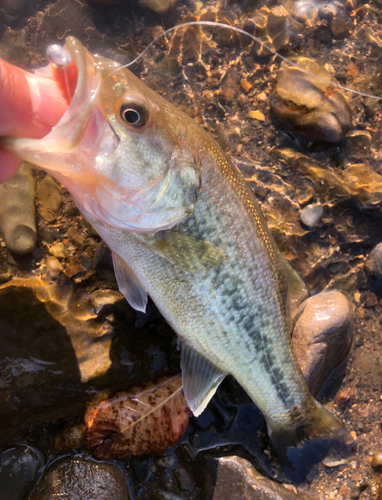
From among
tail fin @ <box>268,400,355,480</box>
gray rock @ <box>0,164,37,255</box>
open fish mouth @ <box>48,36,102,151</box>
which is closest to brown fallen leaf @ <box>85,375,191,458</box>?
tail fin @ <box>268,400,355,480</box>

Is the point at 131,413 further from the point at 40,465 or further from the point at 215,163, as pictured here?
the point at 215,163

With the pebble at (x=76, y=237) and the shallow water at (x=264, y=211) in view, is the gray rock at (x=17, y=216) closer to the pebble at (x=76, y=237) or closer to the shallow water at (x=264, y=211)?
the shallow water at (x=264, y=211)

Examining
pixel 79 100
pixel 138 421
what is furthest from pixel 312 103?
pixel 138 421

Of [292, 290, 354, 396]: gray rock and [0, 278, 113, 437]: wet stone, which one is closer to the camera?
[0, 278, 113, 437]: wet stone

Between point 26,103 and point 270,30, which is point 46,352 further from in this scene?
point 270,30

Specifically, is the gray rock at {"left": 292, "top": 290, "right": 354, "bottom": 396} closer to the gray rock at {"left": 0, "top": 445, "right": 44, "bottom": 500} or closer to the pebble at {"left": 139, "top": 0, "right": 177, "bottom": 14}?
the gray rock at {"left": 0, "top": 445, "right": 44, "bottom": 500}

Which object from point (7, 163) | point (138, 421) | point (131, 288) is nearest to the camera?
point (7, 163)
